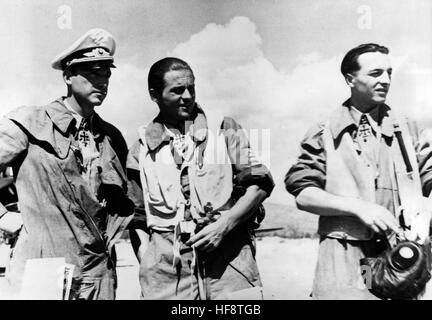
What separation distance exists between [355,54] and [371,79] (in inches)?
8.3

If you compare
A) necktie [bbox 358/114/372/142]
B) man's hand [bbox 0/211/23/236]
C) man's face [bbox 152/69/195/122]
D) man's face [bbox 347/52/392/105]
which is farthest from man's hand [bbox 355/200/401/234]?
man's hand [bbox 0/211/23/236]

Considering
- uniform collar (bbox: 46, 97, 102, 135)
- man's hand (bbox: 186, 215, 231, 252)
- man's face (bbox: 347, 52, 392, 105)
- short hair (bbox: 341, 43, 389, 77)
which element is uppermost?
short hair (bbox: 341, 43, 389, 77)

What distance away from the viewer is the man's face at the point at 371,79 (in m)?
5.00

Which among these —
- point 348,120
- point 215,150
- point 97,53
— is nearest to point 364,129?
point 348,120

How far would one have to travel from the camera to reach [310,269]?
198 inches

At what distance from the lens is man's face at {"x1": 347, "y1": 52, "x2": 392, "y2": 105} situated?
5.00 metres

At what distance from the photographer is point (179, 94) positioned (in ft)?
16.4

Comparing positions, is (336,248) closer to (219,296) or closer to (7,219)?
(219,296)

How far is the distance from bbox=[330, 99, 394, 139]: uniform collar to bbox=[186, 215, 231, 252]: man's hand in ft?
3.22

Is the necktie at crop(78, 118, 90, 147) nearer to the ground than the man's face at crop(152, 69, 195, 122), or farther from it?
nearer to the ground

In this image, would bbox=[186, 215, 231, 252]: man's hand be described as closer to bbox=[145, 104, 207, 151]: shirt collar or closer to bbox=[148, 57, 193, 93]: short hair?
bbox=[145, 104, 207, 151]: shirt collar

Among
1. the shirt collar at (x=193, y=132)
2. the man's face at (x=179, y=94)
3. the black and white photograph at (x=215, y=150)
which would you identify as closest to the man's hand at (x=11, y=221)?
the black and white photograph at (x=215, y=150)

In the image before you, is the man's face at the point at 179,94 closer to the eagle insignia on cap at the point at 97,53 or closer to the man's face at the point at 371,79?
the eagle insignia on cap at the point at 97,53

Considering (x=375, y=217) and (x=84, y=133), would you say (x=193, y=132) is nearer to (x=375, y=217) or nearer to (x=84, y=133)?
(x=84, y=133)
